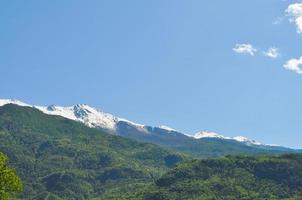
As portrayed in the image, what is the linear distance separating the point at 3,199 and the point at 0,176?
14.6 feet

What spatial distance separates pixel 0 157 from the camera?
371ft

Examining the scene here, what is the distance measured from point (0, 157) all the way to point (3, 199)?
28.1ft

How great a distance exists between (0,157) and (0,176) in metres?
4.36

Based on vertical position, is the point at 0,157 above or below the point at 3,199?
above

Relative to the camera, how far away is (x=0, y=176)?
362 feet

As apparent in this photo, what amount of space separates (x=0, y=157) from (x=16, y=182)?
5.95m

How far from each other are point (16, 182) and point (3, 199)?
4.30 m

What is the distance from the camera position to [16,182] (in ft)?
368

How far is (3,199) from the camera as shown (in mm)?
109500

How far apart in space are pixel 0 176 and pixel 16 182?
3.50 m
